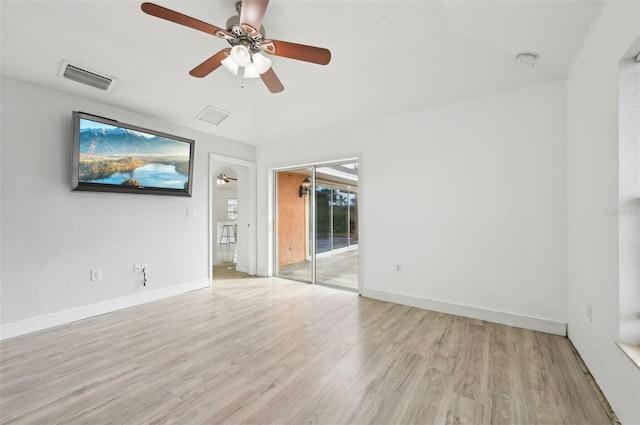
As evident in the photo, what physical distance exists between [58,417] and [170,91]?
3288mm

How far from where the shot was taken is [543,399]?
5.89 feet

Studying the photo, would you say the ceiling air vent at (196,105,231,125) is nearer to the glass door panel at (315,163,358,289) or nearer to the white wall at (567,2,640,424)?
the glass door panel at (315,163,358,289)

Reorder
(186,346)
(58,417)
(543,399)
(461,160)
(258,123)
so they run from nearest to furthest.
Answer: (58,417) < (543,399) < (186,346) < (461,160) < (258,123)

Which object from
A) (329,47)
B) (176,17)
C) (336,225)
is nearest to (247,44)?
(176,17)

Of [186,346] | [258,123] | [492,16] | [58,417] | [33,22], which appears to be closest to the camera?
[58,417]

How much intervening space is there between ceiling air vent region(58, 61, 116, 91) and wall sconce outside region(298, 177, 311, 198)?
3010 millimetres

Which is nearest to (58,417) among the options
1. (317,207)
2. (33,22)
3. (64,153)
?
(64,153)

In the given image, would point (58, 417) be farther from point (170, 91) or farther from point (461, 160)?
point (461, 160)

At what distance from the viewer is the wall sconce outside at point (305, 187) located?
498 centimetres

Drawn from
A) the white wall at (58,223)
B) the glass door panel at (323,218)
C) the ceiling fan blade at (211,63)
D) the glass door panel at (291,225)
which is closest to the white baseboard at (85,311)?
the white wall at (58,223)

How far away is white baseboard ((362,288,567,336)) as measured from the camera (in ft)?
9.05

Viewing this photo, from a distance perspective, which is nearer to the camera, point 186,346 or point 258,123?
point 186,346

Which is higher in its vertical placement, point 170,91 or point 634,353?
point 170,91

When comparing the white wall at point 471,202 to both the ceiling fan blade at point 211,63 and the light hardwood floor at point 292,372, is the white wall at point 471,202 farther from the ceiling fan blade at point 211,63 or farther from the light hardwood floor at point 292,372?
the ceiling fan blade at point 211,63
